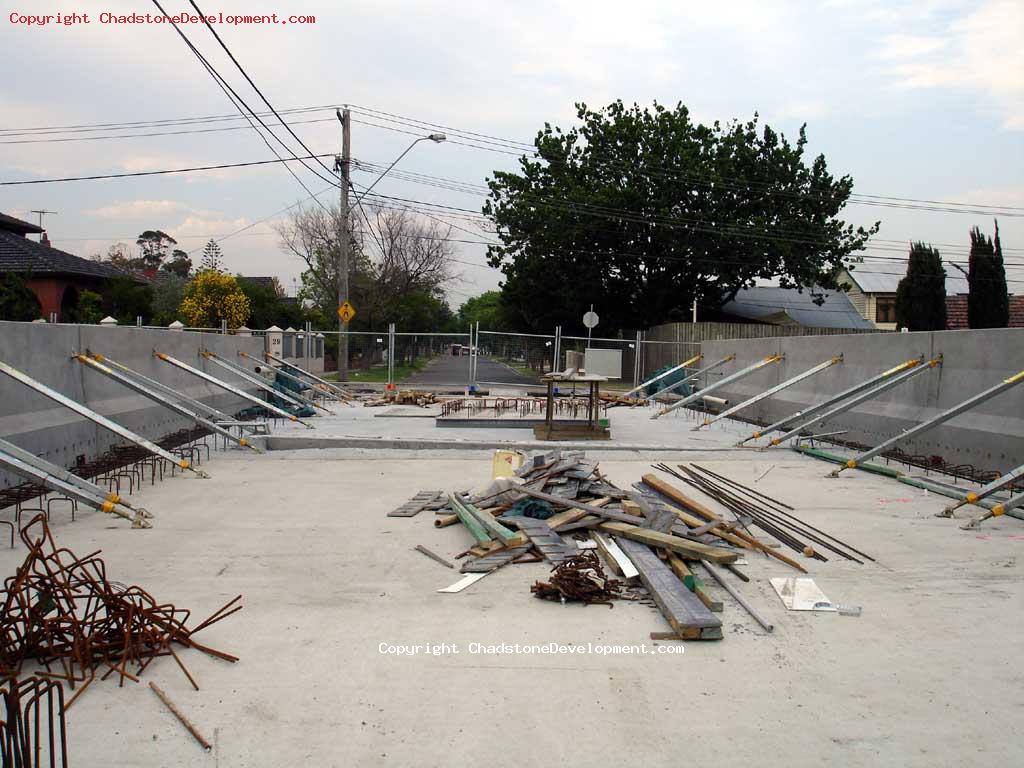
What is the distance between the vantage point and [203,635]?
5.31 meters

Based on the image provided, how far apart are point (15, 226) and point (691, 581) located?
45.8 m

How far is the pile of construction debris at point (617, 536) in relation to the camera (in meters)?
6.12

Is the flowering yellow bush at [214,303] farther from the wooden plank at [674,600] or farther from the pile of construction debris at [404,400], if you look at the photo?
the wooden plank at [674,600]

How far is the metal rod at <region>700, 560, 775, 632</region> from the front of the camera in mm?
5613

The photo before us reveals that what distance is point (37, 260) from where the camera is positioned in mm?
36406

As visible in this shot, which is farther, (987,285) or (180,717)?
(987,285)

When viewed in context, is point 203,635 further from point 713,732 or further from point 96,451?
point 96,451

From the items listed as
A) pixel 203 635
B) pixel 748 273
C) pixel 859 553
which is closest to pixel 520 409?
pixel 859 553

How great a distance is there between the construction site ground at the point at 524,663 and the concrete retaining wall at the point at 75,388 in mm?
2034

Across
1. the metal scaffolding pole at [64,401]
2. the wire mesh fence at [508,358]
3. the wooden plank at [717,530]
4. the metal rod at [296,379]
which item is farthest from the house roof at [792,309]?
the metal scaffolding pole at [64,401]

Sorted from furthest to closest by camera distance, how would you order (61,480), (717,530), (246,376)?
(246,376) < (61,480) < (717,530)

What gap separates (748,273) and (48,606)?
3676cm

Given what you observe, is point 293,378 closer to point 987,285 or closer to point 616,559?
point 616,559

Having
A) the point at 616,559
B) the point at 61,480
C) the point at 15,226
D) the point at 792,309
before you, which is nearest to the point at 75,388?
the point at 61,480
